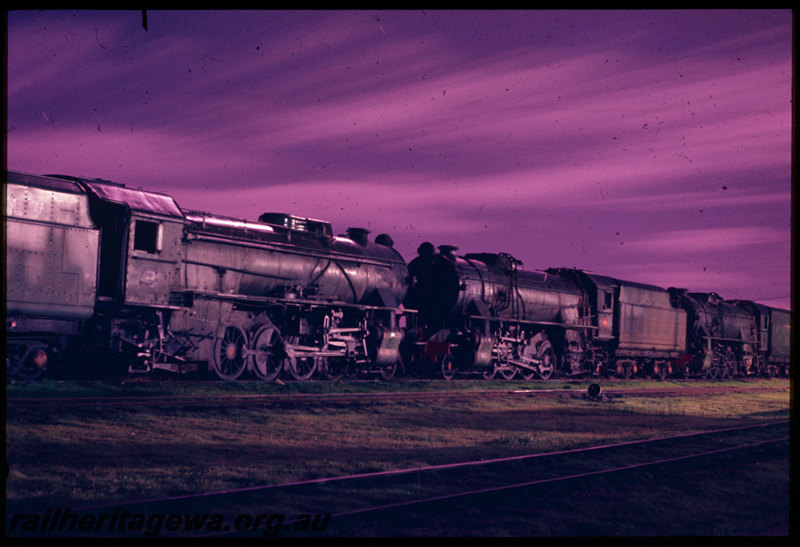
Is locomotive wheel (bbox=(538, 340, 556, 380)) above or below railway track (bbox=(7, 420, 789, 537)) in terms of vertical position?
above

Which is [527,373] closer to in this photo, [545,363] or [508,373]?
[545,363]

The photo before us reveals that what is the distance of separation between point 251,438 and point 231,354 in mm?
6270

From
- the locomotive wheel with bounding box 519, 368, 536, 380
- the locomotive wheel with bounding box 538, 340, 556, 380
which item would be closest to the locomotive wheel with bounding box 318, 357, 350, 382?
the locomotive wheel with bounding box 519, 368, 536, 380

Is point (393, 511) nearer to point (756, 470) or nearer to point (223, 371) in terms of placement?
point (756, 470)

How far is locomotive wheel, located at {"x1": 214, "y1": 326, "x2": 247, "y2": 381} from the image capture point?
61.5ft

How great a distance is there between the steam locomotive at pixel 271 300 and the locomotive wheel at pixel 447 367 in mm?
56

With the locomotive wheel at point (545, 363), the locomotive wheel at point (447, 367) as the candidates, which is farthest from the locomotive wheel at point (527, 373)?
the locomotive wheel at point (447, 367)

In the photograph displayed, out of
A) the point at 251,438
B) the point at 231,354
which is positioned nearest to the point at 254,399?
the point at 231,354

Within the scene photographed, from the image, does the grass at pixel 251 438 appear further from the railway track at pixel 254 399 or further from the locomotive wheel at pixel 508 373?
the locomotive wheel at pixel 508 373

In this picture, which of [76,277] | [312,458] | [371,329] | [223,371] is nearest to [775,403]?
[371,329]

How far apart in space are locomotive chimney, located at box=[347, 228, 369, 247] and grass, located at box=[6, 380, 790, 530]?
6342mm

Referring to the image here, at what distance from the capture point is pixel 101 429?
1248 centimetres

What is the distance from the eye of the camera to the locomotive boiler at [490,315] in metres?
25.6

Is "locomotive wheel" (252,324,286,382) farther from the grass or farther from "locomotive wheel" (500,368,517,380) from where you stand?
"locomotive wheel" (500,368,517,380)
